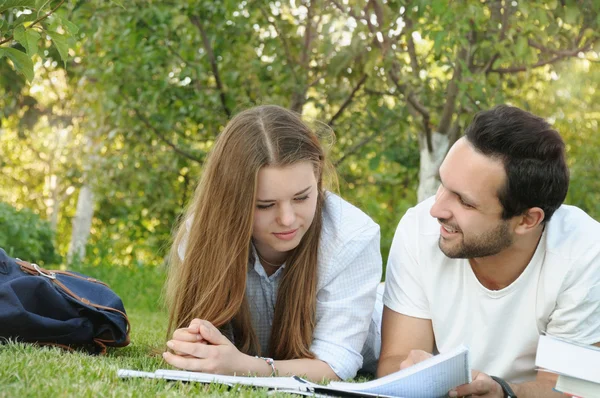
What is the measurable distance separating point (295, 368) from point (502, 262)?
0.89m

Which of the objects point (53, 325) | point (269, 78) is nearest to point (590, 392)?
point (53, 325)

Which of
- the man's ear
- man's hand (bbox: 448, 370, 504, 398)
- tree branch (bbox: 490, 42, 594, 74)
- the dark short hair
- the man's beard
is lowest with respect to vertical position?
man's hand (bbox: 448, 370, 504, 398)

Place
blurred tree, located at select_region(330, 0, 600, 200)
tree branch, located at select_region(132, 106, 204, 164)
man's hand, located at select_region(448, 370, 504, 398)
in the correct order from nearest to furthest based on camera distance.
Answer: man's hand, located at select_region(448, 370, 504, 398), blurred tree, located at select_region(330, 0, 600, 200), tree branch, located at select_region(132, 106, 204, 164)

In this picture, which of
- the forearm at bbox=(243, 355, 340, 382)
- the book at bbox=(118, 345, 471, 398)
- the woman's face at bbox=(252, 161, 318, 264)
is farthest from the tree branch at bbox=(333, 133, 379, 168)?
the book at bbox=(118, 345, 471, 398)

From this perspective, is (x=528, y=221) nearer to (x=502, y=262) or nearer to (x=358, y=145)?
(x=502, y=262)

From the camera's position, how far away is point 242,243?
10.3 feet

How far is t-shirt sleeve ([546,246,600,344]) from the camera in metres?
2.96

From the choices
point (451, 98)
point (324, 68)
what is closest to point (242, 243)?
point (451, 98)

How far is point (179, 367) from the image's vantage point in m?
2.77

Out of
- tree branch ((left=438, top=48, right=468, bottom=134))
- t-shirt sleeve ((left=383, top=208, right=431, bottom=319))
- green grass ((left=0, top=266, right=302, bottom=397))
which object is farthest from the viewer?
tree branch ((left=438, top=48, right=468, bottom=134))

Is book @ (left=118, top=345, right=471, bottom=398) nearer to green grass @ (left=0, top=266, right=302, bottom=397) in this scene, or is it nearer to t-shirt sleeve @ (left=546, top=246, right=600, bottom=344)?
green grass @ (left=0, top=266, right=302, bottom=397)

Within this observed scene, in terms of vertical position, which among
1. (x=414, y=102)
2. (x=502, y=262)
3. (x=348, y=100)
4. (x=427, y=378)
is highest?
(x=348, y=100)

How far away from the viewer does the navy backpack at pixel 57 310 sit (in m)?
3.00

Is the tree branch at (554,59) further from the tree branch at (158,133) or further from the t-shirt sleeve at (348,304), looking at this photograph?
the t-shirt sleeve at (348,304)
